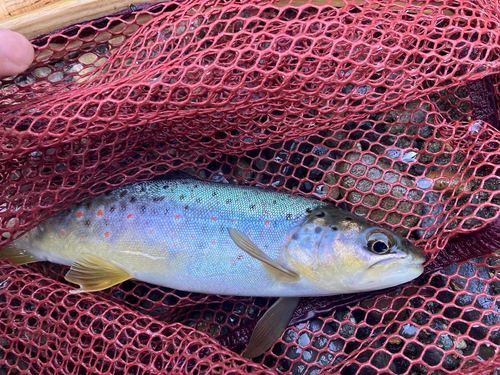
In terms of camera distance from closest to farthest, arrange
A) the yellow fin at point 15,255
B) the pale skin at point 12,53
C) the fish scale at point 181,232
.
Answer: the pale skin at point 12,53 → the fish scale at point 181,232 → the yellow fin at point 15,255

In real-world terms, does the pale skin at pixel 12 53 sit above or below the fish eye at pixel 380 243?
above

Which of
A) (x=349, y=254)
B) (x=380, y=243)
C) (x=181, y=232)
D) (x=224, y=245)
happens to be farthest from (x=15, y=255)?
(x=380, y=243)

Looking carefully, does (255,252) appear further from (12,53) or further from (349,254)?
(12,53)

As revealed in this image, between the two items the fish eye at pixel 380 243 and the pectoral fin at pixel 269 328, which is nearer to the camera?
the fish eye at pixel 380 243

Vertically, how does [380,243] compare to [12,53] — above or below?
below

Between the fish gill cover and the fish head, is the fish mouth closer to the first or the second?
the fish head

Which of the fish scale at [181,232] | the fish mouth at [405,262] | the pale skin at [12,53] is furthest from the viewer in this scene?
the fish scale at [181,232]

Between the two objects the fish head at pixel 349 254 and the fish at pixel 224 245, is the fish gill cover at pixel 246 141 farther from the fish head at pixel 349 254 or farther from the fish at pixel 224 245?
the fish head at pixel 349 254

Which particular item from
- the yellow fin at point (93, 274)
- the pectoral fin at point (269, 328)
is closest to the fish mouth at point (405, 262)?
the pectoral fin at point (269, 328)
